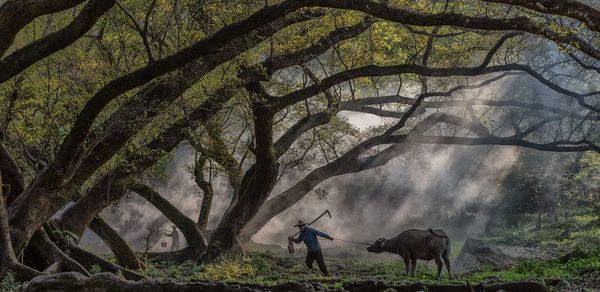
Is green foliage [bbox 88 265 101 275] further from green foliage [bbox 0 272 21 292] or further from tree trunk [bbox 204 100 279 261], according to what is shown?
tree trunk [bbox 204 100 279 261]

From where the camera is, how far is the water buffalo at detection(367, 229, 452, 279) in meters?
15.4

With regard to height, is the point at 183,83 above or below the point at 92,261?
above

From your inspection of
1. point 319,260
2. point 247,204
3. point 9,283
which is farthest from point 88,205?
point 319,260

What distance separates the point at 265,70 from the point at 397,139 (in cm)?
781

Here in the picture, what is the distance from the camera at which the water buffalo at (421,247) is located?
1541 centimetres

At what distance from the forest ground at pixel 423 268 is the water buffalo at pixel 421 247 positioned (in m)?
0.46

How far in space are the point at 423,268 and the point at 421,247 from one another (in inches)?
169

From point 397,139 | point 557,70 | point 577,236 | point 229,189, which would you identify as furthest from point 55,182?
point 229,189

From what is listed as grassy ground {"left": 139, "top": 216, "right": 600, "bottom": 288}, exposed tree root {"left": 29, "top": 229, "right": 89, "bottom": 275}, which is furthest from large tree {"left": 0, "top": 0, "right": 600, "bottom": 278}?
grassy ground {"left": 139, "top": 216, "right": 600, "bottom": 288}

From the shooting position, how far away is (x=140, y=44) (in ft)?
48.9

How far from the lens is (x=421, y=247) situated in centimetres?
1584

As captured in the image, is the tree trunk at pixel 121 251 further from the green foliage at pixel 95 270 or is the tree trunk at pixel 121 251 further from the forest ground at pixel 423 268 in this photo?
the green foliage at pixel 95 270

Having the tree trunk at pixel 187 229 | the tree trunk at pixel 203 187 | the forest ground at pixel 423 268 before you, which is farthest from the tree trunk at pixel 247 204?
the tree trunk at pixel 203 187

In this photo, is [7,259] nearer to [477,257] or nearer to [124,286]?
[124,286]
